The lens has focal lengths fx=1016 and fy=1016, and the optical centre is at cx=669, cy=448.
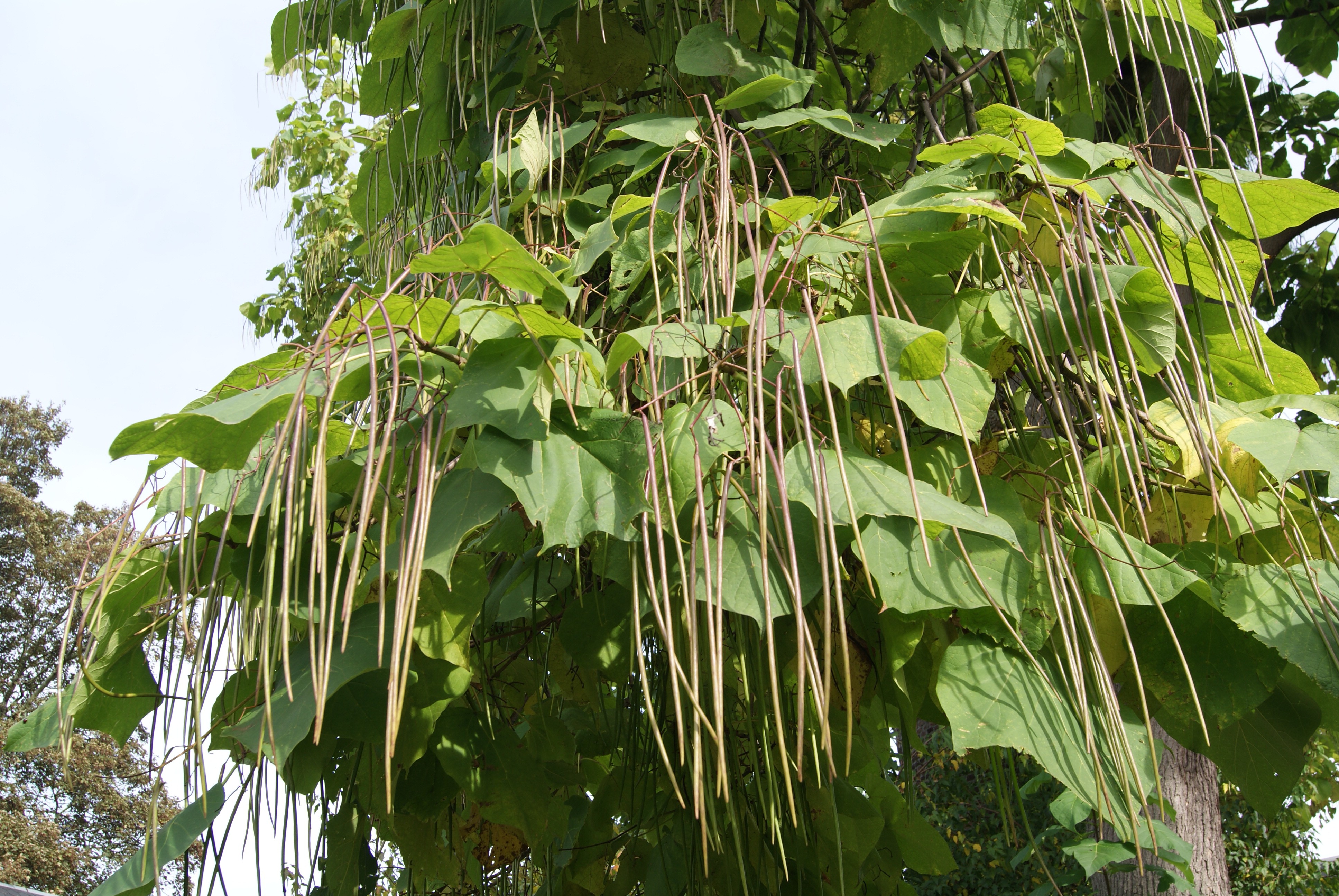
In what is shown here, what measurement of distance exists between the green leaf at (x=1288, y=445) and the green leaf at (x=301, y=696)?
0.60m

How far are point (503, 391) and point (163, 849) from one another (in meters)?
0.45

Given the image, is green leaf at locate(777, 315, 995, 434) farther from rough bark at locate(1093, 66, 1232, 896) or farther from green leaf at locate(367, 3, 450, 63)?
rough bark at locate(1093, 66, 1232, 896)

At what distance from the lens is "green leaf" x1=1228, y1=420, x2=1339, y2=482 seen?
2.27ft

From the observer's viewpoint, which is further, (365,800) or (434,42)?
(434,42)

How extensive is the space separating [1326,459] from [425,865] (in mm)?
892

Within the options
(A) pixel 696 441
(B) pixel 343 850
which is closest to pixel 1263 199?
(A) pixel 696 441

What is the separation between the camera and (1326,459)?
69 cm

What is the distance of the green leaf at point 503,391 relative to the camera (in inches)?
26.2

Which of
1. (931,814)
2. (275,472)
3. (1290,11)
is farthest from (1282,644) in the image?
(931,814)

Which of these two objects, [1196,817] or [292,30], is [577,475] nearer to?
[292,30]

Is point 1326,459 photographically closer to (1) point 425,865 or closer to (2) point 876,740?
(2) point 876,740

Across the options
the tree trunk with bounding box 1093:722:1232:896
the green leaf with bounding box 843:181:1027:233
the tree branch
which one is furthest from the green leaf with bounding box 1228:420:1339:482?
the tree branch

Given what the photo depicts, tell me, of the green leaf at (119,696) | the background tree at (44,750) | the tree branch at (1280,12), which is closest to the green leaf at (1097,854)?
the green leaf at (119,696)

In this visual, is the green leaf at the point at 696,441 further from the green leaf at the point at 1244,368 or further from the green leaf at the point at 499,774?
the green leaf at the point at 1244,368
